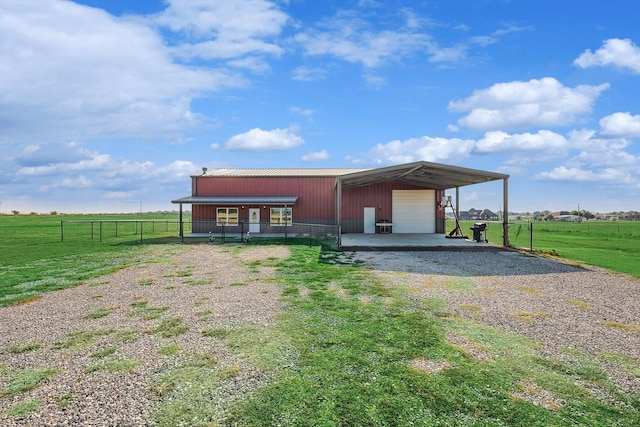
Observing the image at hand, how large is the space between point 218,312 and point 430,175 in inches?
607

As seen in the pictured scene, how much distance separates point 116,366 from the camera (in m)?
4.09

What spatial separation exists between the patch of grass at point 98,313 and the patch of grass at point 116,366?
2199mm

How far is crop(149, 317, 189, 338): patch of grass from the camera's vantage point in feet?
16.9

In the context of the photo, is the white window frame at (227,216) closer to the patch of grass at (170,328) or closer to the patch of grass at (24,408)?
the patch of grass at (170,328)

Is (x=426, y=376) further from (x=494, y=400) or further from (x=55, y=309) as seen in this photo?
(x=55, y=309)

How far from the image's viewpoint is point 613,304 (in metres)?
6.80

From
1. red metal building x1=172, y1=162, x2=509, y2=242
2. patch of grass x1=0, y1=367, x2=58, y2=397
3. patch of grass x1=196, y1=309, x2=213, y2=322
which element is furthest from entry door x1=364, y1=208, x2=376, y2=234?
patch of grass x1=0, y1=367, x2=58, y2=397

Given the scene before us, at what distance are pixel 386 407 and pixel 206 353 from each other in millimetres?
2315

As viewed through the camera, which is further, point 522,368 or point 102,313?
point 102,313

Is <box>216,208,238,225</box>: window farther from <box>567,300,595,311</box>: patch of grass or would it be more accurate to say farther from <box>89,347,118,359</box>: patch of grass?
<box>567,300,595,311</box>: patch of grass

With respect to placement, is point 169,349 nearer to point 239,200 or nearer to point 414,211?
point 239,200

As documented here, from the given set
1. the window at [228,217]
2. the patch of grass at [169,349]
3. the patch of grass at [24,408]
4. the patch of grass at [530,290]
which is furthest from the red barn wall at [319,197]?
the patch of grass at [24,408]

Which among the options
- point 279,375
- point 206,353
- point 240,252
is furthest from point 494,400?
point 240,252

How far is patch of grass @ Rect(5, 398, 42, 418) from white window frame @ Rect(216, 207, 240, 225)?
21.0 m
